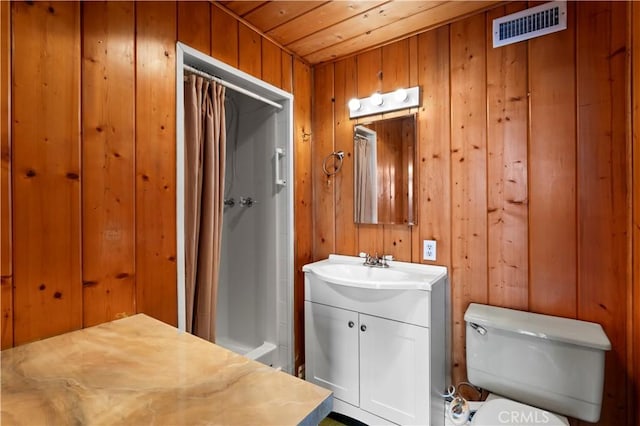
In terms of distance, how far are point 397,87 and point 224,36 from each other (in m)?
1.04

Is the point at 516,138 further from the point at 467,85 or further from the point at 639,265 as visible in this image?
the point at 639,265

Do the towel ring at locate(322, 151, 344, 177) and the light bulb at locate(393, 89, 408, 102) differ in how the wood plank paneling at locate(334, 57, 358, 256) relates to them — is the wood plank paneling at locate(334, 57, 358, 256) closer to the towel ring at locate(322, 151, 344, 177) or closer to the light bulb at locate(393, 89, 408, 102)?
the towel ring at locate(322, 151, 344, 177)

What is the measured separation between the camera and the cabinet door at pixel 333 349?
5.79ft

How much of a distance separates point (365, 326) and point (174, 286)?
98cm

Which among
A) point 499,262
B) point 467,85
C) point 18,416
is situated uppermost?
point 467,85

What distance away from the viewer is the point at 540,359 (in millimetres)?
1349

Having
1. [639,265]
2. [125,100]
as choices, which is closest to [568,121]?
[639,265]

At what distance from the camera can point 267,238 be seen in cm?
222

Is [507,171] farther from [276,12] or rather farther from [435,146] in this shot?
[276,12]

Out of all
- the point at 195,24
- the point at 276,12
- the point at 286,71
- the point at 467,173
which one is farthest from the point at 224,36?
the point at 467,173

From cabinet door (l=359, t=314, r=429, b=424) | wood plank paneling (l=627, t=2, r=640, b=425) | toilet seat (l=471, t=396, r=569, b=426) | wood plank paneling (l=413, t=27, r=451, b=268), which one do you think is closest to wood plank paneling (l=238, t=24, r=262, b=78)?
wood plank paneling (l=413, t=27, r=451, b=268)

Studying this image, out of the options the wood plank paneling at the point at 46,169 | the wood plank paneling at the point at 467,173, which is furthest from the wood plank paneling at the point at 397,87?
the wood plank paneling at the point at 46,169

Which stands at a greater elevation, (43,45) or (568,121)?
(43,45)

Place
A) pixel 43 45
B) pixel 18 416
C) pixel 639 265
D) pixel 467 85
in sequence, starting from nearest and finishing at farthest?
pixel 18 416, pixel 43 45, pixel 639 265, pixel 467 85
